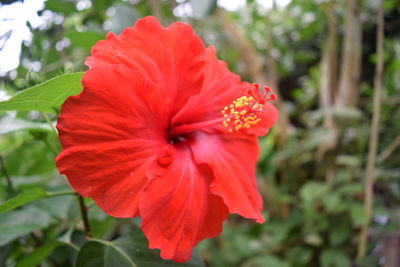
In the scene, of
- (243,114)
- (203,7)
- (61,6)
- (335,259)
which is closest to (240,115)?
(243,114)

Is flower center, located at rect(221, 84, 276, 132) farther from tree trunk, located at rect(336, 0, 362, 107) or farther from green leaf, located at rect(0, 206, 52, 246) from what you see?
tree trunk, located at rect(336, 0, 362, 107)

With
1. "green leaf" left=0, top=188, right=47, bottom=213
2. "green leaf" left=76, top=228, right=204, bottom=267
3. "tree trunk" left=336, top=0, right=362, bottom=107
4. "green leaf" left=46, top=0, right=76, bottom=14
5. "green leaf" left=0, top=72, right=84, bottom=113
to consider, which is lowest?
"tree trunk" left=336, top=0, right=362, bottom=107

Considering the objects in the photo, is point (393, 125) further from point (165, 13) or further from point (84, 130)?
point (84, 130)

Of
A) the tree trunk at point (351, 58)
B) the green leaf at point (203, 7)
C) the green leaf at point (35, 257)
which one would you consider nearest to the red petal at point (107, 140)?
the green leaf at point (35, 257)

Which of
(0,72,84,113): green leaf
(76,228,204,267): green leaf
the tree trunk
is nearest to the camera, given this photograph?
(0,72,84,113): green leaf

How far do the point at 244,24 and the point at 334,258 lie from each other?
183cm

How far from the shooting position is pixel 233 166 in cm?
68

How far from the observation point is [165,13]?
1792 mm

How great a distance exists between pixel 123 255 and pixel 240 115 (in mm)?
340

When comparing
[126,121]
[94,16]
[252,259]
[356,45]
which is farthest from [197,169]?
[356,45]

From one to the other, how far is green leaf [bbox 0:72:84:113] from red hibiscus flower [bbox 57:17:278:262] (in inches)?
1.4

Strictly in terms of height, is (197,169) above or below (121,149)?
below

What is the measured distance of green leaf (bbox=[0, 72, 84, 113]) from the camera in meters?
0.50

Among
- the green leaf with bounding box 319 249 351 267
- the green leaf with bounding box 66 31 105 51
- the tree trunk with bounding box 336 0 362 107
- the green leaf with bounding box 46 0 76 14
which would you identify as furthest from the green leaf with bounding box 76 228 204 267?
the tree trunk with bounding box 336 0 362 107
